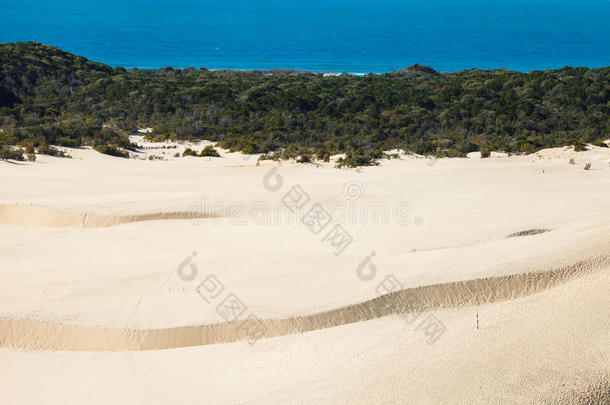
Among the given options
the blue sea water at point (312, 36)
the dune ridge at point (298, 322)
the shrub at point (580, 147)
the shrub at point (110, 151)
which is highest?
the blue sea water at point (312, 36)

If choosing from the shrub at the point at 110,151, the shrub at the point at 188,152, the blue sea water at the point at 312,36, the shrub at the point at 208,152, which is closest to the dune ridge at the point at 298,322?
the shrub at the point at 110,151

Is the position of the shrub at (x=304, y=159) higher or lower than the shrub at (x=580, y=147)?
lower

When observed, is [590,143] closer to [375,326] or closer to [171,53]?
[375,326]

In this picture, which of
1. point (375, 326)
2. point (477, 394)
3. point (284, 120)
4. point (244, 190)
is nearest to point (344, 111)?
point (284, 120)

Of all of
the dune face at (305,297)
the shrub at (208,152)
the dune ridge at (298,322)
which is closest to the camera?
the dune face at (305,297)

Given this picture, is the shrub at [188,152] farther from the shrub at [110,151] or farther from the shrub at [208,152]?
the shrub at [110,151]

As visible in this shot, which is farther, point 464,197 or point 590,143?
point 590,143

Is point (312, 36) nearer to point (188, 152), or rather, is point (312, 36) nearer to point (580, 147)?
point (188, 152)

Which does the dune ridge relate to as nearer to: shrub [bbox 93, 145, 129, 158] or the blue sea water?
shrub [bbox 93, 145, 129, 158]
